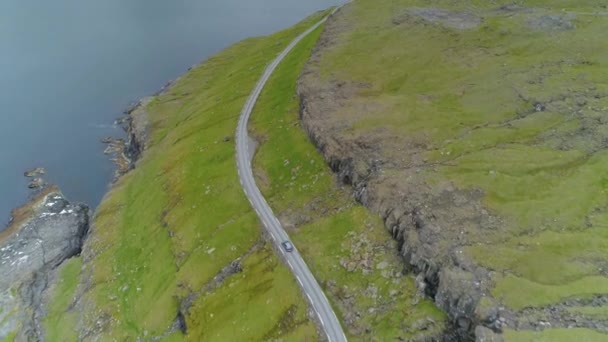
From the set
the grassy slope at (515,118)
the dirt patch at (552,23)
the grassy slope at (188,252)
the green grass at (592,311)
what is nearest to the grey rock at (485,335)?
the grassy slope at (515,118)

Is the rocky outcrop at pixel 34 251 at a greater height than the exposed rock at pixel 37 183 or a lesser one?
lesser

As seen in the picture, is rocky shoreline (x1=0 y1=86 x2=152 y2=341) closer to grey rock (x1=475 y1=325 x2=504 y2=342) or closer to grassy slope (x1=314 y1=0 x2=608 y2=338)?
grassy slope (x1=314 y1=0 x2=608 y2=338)

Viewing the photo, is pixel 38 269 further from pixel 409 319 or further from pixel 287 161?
pixel 409 319

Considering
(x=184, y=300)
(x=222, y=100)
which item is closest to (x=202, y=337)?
(x=184, y=300)

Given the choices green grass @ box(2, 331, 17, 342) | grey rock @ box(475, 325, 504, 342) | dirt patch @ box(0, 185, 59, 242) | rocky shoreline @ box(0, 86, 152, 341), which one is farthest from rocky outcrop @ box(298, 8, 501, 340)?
dirt patch @ box(0, 185, 59, 242)

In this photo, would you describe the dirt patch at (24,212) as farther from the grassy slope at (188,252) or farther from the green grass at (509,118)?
the green grass at (509,118)

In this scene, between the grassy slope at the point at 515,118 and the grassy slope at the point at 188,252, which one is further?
the grassy slope at the point at 188,252
